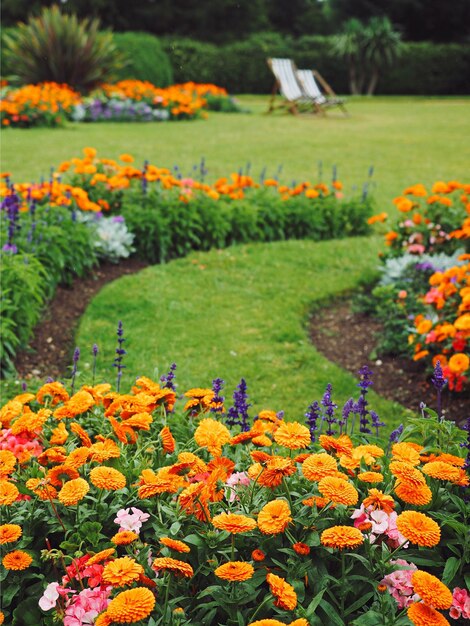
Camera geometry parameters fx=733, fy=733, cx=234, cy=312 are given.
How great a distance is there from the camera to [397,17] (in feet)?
97.5

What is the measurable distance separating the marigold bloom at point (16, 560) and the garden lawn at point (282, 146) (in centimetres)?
639

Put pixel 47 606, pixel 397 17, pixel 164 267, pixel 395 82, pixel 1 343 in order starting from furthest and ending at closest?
pixel 397 17
pixel 395 82
pixel 164 267
pixel 1 343
pixel 47 606

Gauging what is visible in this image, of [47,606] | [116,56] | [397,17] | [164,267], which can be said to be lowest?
[164,267]

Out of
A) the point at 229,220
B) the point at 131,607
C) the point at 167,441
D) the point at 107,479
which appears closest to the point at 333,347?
the point at 229,220

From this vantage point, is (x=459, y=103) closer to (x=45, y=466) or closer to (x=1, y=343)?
(x=1, y=343)

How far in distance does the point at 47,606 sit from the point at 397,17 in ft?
104

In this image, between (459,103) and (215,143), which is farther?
(459,103)

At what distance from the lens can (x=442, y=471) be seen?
1.63m

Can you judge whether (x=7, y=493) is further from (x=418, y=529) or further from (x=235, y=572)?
(x=418, y=529)

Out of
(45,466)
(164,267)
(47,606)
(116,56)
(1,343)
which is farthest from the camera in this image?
(116,56)

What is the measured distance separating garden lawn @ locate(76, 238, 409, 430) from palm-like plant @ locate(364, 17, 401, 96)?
1873 centimetres

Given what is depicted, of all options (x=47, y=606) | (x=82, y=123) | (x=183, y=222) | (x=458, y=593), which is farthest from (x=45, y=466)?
(x=82, y=123)

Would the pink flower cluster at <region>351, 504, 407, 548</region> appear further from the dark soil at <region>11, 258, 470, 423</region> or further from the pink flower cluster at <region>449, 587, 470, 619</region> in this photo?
the dark soil at <region>11, 258, 470, 423</region>

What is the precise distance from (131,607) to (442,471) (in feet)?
2.48
